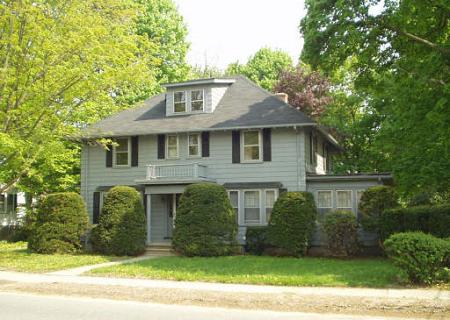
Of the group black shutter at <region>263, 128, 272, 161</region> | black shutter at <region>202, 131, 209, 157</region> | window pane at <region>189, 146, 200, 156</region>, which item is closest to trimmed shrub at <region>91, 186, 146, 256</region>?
window pane at <region>189, 146, 200, 156</region>

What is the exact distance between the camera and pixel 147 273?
51.8ft

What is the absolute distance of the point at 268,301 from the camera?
37.2 feet

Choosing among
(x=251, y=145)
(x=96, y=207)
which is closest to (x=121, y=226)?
(x=96, y=207)

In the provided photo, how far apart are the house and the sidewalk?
29.5 ft

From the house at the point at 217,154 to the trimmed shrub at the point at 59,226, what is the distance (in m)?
3.13

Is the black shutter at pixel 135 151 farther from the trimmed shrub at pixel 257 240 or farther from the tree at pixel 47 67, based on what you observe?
the trimmed shrub at pixel 257 240

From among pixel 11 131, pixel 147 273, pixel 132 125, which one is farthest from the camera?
pixel 132 125

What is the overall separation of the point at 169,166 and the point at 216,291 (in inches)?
491

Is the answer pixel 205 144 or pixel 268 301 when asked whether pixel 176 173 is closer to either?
pixel 205 144

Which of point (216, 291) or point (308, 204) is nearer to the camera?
point (216, 291)

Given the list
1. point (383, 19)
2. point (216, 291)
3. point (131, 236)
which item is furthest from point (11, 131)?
point (383, 19)

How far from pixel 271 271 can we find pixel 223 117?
10.6 meters

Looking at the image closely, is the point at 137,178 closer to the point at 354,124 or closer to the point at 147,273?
the point at 147,273

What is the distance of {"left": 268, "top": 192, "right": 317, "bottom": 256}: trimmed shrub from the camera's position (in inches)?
814
